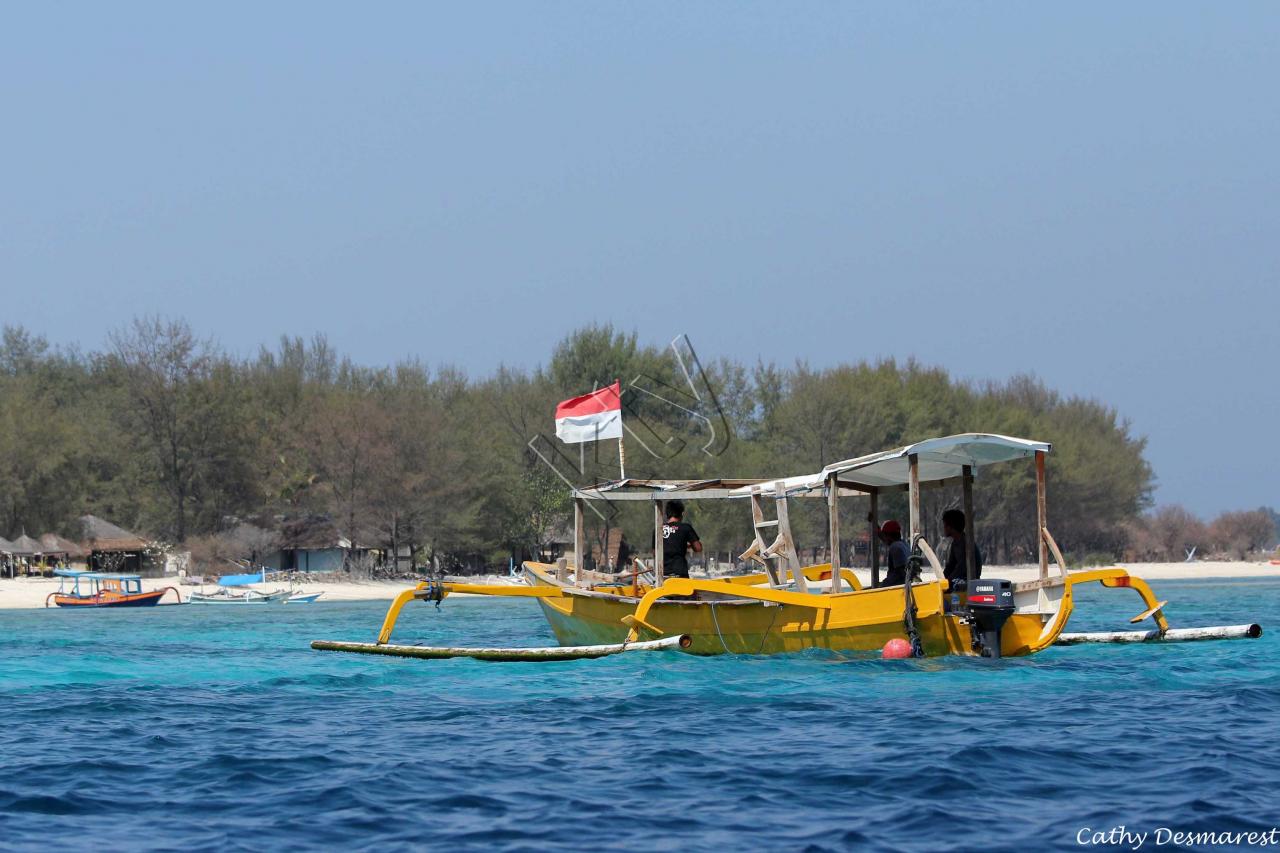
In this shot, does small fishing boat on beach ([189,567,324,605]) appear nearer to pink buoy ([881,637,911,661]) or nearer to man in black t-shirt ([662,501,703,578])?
man in black t-shirt ([662,501,703,578])

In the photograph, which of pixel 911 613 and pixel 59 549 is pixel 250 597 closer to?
pixel 59 549

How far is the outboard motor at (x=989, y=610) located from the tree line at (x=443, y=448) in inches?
1514

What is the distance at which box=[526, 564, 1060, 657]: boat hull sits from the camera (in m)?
17.4

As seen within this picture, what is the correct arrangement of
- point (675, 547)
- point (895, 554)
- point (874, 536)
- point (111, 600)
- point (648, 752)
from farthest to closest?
point (111, 600) < point (874, 536) < point (675, 547) < point (895, 554) < point (648, 752)

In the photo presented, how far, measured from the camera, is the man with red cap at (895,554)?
18.3m

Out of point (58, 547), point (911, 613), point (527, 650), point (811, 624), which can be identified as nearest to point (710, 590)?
point (811, 624)

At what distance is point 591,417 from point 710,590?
5637 millimetres

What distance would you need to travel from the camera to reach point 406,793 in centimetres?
1005

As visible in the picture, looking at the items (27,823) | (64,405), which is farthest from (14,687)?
(64,405)

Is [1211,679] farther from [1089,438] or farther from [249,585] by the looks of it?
[1089,438]

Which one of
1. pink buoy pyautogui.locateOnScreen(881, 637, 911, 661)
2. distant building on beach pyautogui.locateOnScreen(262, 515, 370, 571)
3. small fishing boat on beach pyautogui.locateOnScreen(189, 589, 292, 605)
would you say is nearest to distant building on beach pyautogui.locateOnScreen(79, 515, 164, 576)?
distant building on beach pyautogui.locateOnScreen(262, 515, 370, 571)

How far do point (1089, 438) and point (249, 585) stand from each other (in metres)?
49.2

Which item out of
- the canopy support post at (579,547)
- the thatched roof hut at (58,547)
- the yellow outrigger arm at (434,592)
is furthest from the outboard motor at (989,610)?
the thatched roof hut at (58,547)

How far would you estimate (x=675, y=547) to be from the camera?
66.5ft
